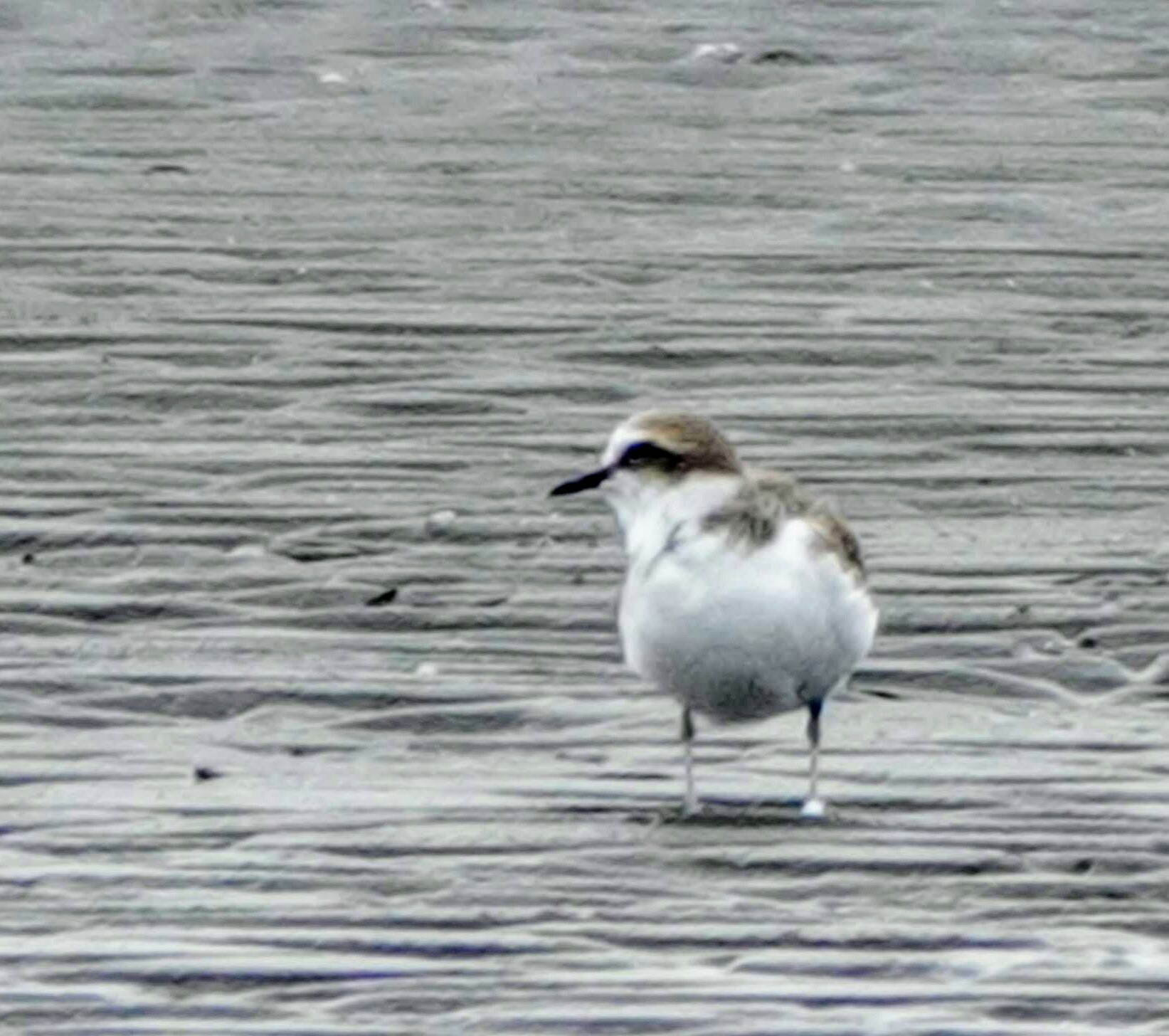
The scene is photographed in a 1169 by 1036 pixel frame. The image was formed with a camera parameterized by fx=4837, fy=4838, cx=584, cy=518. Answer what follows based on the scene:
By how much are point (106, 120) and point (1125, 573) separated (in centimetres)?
523

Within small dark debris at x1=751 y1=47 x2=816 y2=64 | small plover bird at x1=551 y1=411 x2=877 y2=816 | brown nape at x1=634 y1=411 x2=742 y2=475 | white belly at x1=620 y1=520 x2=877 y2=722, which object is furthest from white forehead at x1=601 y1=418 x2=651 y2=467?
small dark debris at x1=751 y1=47 x2=816 y2=64

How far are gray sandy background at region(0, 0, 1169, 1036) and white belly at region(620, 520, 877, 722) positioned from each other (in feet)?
0.67

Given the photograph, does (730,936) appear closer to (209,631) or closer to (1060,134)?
(209,631)

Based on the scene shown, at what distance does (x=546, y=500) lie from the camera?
31.9ft

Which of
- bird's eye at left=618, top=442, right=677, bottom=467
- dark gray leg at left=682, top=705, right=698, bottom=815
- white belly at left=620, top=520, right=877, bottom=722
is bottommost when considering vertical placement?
dark gray leg at left=682, top=705, right=698, bottom=815

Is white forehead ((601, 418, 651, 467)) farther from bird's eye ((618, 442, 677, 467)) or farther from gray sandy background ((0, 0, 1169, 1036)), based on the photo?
gray sandy background ((0, 0, 1169, 1036))

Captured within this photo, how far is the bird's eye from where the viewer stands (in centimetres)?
795

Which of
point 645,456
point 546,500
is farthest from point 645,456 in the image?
point 546,500

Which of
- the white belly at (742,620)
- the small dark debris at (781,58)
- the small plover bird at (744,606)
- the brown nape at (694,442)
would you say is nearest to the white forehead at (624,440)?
the brown nape at (694,442)

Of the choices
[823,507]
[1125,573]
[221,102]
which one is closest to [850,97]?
[221,102]

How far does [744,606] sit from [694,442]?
494mm

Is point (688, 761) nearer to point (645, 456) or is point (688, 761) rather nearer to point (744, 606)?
point (744, 606)

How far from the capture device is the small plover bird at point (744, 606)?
24.7 feet

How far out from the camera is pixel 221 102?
1392cm
